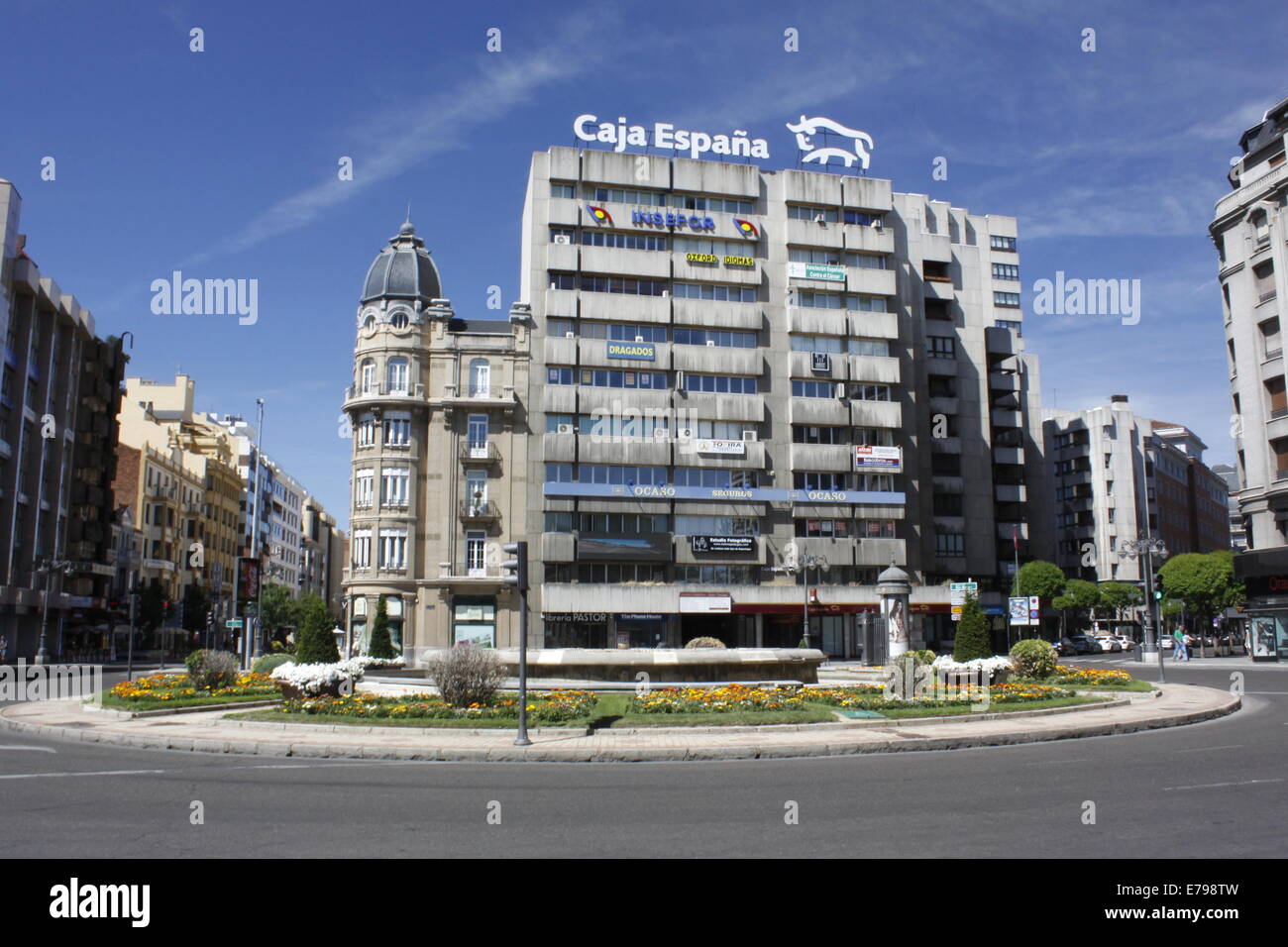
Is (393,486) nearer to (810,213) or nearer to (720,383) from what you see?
(720,383)

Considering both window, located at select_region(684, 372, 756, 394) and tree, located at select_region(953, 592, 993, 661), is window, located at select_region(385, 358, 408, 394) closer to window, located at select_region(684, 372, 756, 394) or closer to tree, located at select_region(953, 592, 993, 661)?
window, located at select_region(684, 372, 756, 394)

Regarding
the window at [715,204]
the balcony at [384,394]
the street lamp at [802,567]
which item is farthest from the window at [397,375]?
the street lamp at [802,567]

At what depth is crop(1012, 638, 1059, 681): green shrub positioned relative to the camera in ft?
98.3

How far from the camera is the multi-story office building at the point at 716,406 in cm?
6278

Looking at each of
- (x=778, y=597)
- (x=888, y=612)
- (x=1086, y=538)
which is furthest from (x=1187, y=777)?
(x=1086, y=538)

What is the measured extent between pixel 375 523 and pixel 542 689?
35.8 meters

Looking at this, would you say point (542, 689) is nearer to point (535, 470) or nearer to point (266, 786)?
point (266, 786)

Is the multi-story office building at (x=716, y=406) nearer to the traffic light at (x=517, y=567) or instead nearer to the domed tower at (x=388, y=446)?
the domed tower at (x=388, y=446)

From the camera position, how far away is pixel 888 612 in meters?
38.4

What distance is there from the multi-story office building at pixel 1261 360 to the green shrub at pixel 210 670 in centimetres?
5279

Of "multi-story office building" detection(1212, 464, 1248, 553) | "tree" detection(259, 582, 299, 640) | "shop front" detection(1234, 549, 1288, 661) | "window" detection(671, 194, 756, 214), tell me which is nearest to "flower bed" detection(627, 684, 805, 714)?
"shop front" detection(1234, 549, 1288, 661)

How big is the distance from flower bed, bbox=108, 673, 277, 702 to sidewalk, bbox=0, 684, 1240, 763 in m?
2.33

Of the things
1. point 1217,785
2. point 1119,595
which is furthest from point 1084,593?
point 1217,785

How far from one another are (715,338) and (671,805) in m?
56.8
